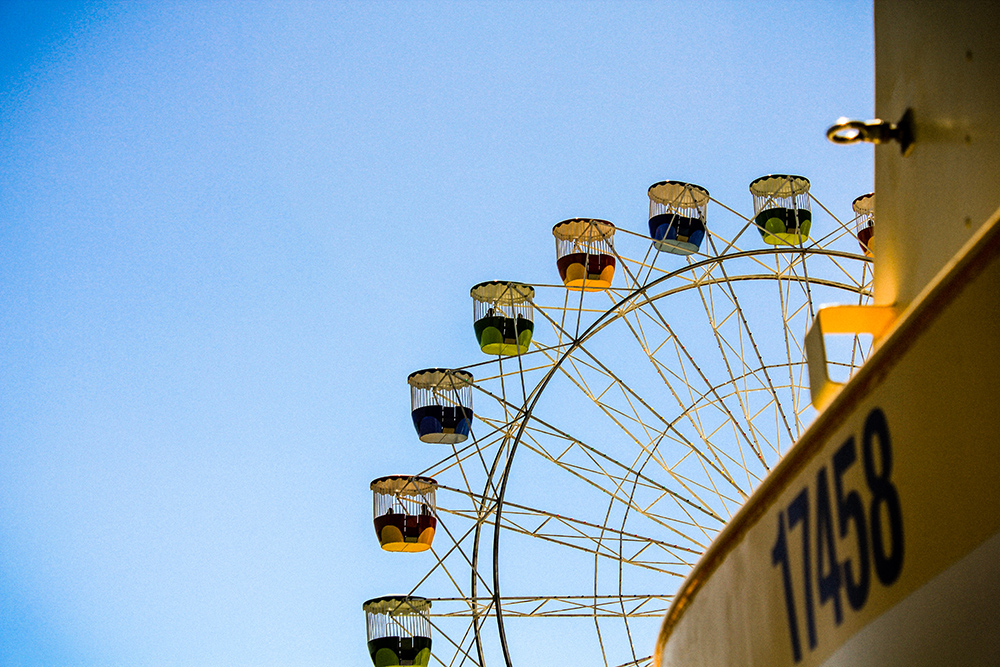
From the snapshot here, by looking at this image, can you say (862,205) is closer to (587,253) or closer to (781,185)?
(781,185)

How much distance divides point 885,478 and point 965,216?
0.71 metres

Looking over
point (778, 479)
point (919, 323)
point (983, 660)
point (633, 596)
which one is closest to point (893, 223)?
point (778, 479)

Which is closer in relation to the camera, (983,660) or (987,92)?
(983,660)

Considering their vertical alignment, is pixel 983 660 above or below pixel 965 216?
below

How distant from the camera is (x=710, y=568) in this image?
10.8 feet

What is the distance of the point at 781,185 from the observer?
44.5 feet

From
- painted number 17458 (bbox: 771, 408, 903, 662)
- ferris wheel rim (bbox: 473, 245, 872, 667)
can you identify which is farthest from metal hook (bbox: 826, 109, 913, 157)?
ferris wheel rim (bbox: 473, 245, 872, 667)

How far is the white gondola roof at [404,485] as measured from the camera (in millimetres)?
12688

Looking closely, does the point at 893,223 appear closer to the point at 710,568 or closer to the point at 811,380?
the point at 811,380

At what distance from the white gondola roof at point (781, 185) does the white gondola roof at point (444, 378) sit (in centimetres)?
425

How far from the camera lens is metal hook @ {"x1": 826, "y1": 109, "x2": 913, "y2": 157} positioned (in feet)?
9.07

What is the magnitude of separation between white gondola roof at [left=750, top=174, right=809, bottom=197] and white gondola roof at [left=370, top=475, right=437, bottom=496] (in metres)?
5.35

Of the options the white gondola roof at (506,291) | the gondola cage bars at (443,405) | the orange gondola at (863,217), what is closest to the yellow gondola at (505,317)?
the white gondola roof at (506,291)

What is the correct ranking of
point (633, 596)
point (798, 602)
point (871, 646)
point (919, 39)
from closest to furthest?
point (871, 646) < point (798, 602) < point (919, 39) < point (633, 596)
